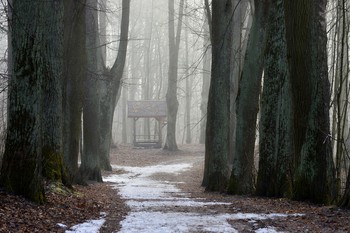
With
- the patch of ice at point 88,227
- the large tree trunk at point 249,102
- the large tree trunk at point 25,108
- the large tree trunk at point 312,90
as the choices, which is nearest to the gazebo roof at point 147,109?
the large tree trunk at point 249,102

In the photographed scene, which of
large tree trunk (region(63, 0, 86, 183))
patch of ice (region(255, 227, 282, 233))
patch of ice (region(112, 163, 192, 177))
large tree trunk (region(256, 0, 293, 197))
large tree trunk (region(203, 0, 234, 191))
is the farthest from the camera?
patch of ice (region(112, 163, 192, 177))

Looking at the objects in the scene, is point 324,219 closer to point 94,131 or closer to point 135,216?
point 135,216

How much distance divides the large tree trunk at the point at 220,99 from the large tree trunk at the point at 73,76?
3734mm

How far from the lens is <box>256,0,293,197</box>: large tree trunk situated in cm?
1002

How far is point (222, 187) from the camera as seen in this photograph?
13.8 meters

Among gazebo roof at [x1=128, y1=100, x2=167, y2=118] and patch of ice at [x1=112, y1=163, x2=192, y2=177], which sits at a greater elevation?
gazebo roof at [x1=128, y1=100, x2=167, y2=118]

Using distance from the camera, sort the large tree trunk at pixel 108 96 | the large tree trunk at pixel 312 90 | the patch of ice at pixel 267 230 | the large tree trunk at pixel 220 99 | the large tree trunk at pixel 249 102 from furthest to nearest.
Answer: the large tree trunk at pixel 108 96, the large tree trunk at pixel 220 99, the large tree trunk at pixel 249 102, the large tree trunk at pixel 312 90, the patch of ice at pixel 267 230

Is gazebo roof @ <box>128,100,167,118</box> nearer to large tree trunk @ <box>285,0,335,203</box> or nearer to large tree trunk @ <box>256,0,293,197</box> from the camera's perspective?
large tree trunk @ <box>256,0,293,197</box>

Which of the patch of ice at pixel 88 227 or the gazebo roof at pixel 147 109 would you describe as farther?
the gazebo roof at pixel 147 109

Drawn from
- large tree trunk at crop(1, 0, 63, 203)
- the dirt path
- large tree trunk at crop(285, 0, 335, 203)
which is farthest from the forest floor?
large tree trunk at crop(285, 0, 335, 203)

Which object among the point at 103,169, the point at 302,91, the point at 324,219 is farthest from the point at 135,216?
the point at 103,169

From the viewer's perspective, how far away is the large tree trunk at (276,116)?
10023 millimetres

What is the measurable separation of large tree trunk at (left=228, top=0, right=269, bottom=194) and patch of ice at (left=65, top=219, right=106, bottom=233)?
5.70m

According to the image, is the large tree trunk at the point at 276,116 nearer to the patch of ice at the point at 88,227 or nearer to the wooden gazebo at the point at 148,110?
the patch of ice at the point at 88,227
